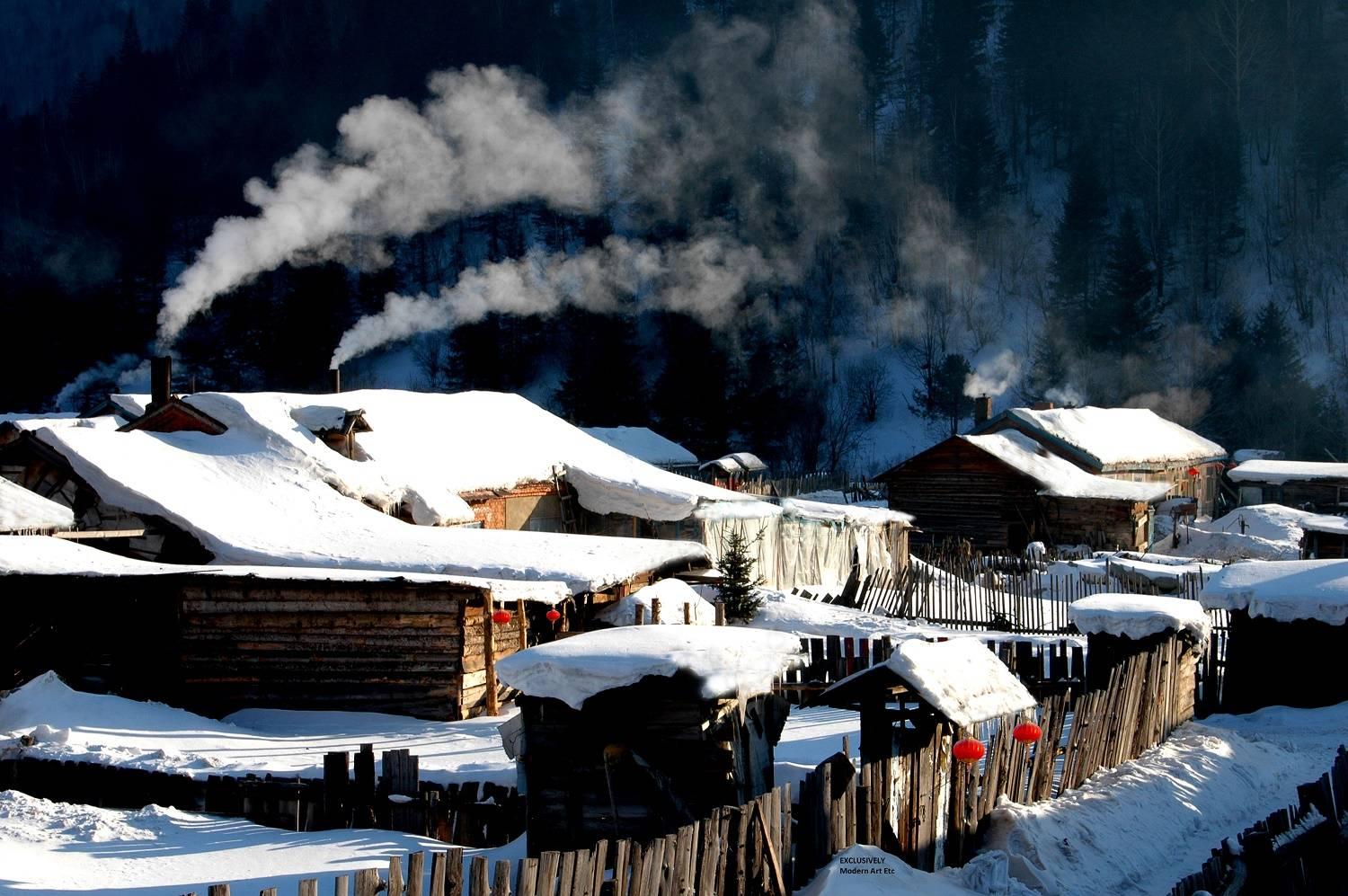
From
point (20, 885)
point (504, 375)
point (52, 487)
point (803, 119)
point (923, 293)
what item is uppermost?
point (803, 119)

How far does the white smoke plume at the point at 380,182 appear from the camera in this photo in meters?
37.2

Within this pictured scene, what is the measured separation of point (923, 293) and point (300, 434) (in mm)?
60917

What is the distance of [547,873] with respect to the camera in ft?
22.1

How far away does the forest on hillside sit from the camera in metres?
71.4

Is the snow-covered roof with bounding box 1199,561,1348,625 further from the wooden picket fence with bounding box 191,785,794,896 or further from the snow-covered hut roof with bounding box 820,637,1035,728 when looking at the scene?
the wooden picket fence with bounding box 191,785,794,896

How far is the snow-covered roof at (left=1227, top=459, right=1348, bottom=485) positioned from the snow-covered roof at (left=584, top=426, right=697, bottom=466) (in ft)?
73.8

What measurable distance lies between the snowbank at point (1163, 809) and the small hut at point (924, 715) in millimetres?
709

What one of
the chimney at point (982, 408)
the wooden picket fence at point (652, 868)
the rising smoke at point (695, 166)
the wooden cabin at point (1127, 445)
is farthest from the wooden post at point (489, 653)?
the rising smoke at point (695, 166)

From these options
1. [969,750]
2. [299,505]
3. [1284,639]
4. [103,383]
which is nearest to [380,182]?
[299,505]

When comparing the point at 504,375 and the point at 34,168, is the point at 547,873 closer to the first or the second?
the point at 504,375

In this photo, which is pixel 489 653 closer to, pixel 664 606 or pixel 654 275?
pixel 664 606

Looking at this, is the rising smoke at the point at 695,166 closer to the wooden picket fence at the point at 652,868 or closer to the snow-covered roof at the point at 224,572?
the snow-covered roof at the point at 224,572

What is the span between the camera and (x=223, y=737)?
Answer: 1534 cm

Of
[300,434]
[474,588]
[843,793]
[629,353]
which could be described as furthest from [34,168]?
[843,793]
